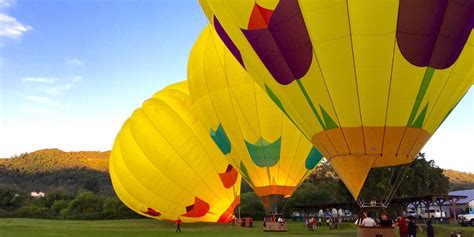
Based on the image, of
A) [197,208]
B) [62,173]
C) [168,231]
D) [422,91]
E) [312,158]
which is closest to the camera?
[422,91]

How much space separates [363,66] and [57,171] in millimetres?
101332

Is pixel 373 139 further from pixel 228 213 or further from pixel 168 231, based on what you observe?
pixel 228 213

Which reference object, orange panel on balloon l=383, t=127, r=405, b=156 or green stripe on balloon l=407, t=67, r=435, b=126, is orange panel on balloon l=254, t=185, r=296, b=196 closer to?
orange panel on balloon l=383, t=127, r=405, b=156

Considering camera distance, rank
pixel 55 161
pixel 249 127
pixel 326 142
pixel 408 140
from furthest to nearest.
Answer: pixel 55 161
pixel 249 127
pixel 326 142
pixel 408 140

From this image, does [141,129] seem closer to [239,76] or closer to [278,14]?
[239,76]

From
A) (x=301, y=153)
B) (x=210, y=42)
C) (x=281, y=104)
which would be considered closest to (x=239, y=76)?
(x=210, y=42)

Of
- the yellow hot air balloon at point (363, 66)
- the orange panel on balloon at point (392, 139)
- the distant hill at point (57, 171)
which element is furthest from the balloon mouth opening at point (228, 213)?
the distant hill at point (57, 171)

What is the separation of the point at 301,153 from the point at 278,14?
8.10 meters

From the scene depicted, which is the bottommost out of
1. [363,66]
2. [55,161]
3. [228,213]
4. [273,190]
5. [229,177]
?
[228,213]

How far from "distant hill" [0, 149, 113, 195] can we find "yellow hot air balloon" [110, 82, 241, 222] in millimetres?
54761

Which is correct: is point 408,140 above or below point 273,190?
above

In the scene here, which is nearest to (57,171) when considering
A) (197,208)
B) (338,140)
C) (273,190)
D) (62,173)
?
(62,173)

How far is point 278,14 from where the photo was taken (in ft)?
32.6

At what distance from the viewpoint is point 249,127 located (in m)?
16.2
